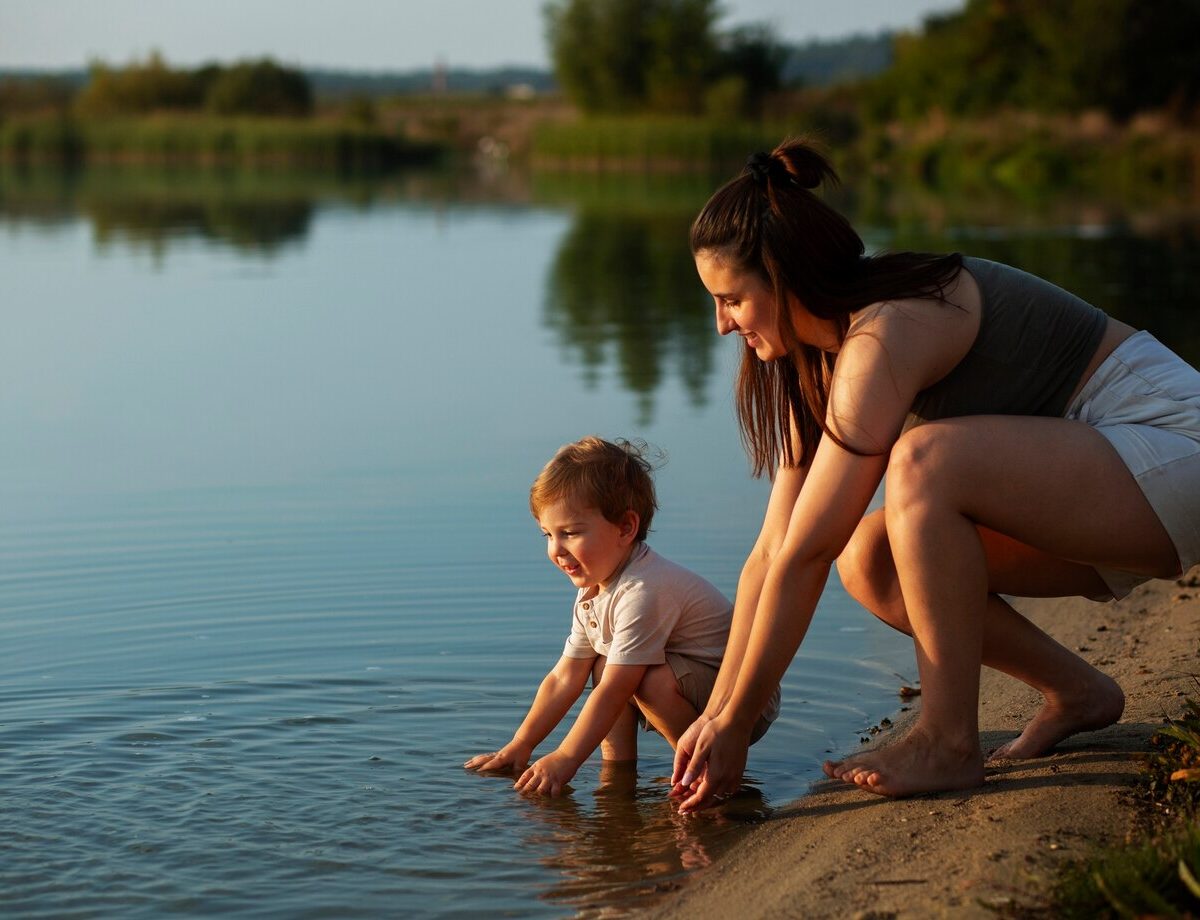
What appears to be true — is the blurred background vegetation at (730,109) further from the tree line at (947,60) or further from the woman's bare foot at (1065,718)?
the woman's bare foot at (1065,718)

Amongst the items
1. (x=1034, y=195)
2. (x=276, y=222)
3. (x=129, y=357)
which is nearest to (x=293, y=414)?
(x=129, y=357)

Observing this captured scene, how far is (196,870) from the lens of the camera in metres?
3.12

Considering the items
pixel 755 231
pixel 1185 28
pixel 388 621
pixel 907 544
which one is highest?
pixel 1185 28

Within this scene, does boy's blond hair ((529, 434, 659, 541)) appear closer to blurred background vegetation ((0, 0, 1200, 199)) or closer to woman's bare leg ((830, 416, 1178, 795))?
woman's bare leg ((830, 416, 1178, 795))

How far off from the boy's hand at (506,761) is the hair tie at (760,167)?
54.6 inches

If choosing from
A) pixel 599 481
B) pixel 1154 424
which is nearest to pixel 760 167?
pixel 599 481

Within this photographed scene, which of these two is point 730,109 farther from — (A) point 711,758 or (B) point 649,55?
(A) point 711,758

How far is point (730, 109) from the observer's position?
54.0 m

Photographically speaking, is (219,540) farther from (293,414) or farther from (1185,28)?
(1185,28)

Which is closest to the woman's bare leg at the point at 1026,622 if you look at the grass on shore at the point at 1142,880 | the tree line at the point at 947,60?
the grass on shore at the point at 1142,880

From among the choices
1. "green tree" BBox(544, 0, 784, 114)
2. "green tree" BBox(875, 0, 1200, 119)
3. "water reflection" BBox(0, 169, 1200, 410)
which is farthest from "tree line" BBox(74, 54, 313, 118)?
"green tree" BBox(875, 0, 1200, 119)

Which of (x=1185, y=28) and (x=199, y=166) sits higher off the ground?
(x=1185, y=28)

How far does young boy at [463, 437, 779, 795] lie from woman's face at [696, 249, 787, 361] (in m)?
0.49

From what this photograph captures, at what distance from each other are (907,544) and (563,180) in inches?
1609
